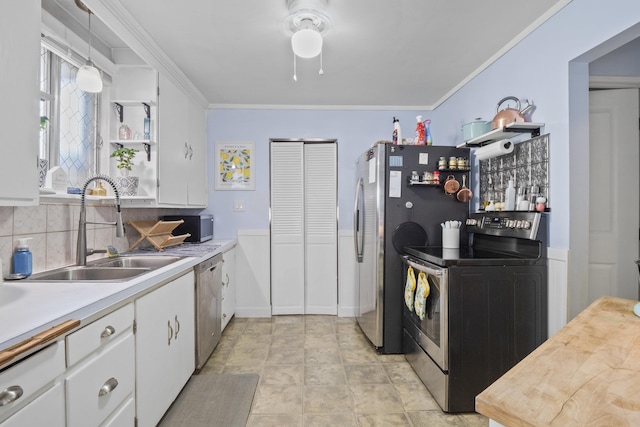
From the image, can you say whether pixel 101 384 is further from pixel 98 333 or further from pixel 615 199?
pixel 615 199

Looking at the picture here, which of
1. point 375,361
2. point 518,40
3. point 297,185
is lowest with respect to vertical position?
point 375,361

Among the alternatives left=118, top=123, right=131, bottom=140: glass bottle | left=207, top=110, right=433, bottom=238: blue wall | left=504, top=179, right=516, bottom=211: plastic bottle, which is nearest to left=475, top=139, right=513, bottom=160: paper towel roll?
left=504, top=179, right=516, bottom=211: plastic bottle

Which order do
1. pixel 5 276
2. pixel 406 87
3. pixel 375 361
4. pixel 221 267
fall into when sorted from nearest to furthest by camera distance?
pixel 5 276 → pixel 375 361 → pixel 221 267 → pixel 406 87

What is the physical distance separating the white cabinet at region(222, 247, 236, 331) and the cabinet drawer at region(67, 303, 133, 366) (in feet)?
5.47

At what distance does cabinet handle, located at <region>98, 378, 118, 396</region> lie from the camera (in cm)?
120

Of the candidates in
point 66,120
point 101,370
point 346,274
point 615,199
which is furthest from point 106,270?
point 615,199

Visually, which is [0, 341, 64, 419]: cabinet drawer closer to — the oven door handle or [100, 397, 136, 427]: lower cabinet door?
[100, 397, 136, 427]: lower cabinet door

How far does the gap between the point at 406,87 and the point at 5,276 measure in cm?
321

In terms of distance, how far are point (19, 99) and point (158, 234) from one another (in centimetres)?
159

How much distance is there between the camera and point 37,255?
1655 mm

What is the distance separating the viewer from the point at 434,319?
80.1 inches

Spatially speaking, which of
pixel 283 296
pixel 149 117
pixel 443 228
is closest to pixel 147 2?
pixel 149 117

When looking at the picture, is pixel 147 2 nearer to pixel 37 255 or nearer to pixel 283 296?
pixel 37 255

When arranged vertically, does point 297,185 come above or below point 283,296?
above
